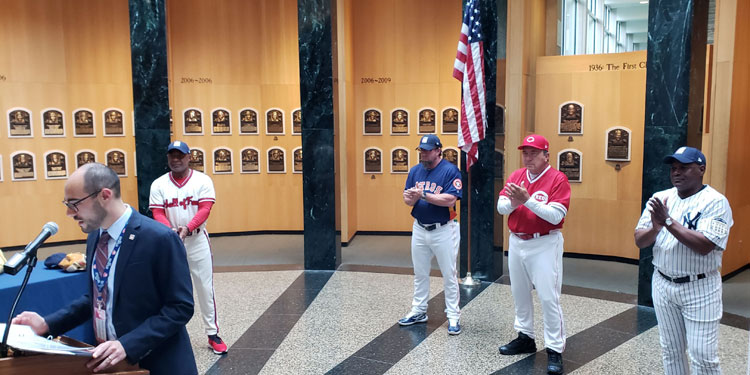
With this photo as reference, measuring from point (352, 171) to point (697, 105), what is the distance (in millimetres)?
6881

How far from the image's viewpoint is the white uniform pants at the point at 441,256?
21.4 feet

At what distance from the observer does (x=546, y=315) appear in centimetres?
556

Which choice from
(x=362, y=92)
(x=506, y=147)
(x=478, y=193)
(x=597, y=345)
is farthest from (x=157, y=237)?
(x=362, y=92)

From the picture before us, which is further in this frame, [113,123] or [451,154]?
[451,154]

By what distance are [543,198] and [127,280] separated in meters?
3.79

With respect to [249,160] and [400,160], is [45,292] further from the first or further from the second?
[400,160]

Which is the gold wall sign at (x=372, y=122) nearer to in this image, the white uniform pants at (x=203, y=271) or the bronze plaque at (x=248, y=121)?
the bronze plaque at (x=248, y=121)

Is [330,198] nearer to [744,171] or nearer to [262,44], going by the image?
[262,44]

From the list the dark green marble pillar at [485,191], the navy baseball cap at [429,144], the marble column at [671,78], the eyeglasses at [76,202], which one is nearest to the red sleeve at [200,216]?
the navy baseball cap at [429,144]

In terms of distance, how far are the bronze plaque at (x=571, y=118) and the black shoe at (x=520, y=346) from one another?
5.41 m

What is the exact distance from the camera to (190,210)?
239 inches

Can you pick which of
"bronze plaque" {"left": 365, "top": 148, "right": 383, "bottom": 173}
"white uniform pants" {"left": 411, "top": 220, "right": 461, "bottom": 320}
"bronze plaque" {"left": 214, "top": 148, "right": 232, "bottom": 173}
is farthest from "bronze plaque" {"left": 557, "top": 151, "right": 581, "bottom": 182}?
"bronze plaque" {"left": 214, "top": 148, "right": 232, "bottom": 173}

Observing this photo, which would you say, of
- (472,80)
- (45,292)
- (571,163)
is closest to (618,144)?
(571,163)

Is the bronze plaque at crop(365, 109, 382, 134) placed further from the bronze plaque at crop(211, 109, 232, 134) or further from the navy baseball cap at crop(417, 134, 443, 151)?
the navy baseball cap at crop(417, 134, 443, 151)
